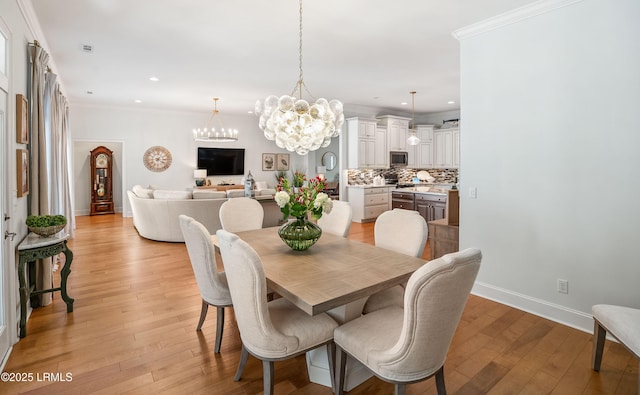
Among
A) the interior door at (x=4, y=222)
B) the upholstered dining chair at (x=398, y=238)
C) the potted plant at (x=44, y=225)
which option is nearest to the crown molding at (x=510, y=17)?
the upholstered dining chair at (x=398, y=238)

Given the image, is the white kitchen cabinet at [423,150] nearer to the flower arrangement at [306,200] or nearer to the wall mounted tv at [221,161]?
the wall mounted tv at [221,161]

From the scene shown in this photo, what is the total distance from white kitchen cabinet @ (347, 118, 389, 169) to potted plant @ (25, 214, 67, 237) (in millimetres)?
6031

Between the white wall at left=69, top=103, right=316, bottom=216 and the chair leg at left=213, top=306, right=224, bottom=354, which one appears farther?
the white wall at left=69, top=103, right=316, bottom=216

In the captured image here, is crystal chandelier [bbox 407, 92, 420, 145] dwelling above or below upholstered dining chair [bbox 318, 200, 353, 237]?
above

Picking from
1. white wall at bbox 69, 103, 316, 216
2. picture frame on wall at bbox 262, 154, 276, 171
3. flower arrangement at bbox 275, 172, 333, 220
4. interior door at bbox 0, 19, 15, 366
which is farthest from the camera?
picture frame on wall at bbox 262, 154, 276, 171

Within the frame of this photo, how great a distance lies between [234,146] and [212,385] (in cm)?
844

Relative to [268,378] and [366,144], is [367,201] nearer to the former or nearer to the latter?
[366,144]

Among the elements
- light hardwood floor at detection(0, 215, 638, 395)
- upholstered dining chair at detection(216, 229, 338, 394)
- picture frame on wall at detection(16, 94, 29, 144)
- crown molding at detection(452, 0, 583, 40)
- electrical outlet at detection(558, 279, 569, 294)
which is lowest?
light hardwood floor at detection(0, 215, 638, 395)

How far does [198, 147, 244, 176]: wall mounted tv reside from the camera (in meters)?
9.43

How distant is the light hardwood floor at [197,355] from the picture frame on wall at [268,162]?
23.2 ft

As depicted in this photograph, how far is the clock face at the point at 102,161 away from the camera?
343 inches

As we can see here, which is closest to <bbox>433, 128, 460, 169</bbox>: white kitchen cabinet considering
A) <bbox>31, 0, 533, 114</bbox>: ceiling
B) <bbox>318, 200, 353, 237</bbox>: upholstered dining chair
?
<bbox>31, 0, 533, 114</bbox>: ceiling

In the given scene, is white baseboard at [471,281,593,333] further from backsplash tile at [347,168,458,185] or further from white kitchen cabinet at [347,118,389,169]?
backsplash tile at [347,168,458,185]

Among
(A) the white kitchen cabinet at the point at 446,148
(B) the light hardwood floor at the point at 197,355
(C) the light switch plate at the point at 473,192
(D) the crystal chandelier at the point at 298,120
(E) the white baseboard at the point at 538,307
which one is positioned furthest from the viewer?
(A) the white kitchen cabinet at the point at 446,148
